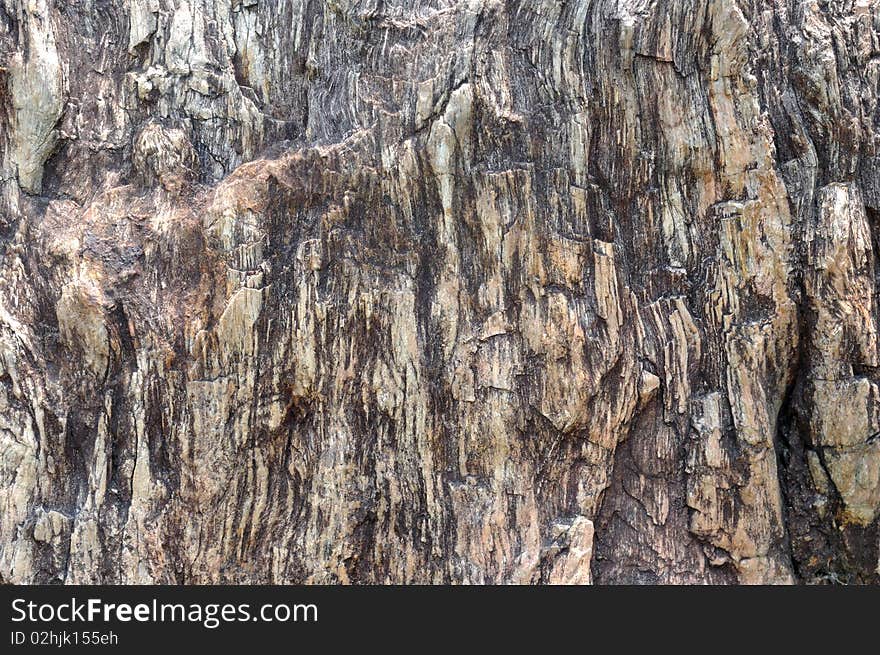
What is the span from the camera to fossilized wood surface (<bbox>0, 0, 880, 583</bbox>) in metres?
7.75

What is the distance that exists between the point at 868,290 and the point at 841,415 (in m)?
1.29

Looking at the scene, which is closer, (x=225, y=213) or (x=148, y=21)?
(x=225, y=213)

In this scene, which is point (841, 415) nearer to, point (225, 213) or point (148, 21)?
point (225, 213)

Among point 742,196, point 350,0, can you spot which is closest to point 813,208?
point 742,196

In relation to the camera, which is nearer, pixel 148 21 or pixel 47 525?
pixel 47 525

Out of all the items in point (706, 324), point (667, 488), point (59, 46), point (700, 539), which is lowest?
point (700, 539)

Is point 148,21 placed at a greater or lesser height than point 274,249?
greater

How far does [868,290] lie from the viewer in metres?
8.12

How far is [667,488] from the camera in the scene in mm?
8078

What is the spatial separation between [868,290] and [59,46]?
860cm

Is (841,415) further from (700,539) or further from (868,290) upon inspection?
(700,539)

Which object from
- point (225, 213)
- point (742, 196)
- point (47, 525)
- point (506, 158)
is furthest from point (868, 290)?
point (47, 525)

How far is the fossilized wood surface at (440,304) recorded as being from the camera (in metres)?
7.75

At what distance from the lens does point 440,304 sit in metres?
7.89
